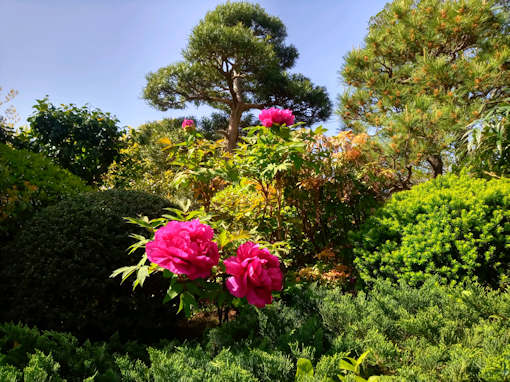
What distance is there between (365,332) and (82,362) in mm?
1475

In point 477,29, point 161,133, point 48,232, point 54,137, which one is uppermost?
point 161,133

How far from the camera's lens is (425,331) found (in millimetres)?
1689

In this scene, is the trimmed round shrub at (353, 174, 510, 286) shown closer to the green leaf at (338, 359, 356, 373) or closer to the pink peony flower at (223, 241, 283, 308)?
the green leaf at (338, 359, 356, 373)

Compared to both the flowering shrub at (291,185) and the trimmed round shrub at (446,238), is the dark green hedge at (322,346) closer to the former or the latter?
the trimmed round shrub at (446,238)

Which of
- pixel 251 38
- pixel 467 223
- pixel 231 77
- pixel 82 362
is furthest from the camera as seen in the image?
pixel 231 77

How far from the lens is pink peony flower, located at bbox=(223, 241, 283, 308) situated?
1.72 meters

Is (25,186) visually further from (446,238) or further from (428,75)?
(428,75)

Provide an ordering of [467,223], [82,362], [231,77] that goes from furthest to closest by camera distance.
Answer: [231,77], [467,223], [82,362]

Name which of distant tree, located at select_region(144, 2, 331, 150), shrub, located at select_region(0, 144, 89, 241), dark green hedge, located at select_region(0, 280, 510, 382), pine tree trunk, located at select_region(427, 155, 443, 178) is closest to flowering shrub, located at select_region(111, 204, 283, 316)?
dark green hedge, located at select_region(0, 280, 510, 382)

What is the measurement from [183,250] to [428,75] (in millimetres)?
5280

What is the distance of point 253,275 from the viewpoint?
5.61ft

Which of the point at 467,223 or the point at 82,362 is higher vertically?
the point at 467,223

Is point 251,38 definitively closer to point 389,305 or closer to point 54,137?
point 54,137

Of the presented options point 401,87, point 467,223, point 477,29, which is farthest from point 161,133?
point 467,223
